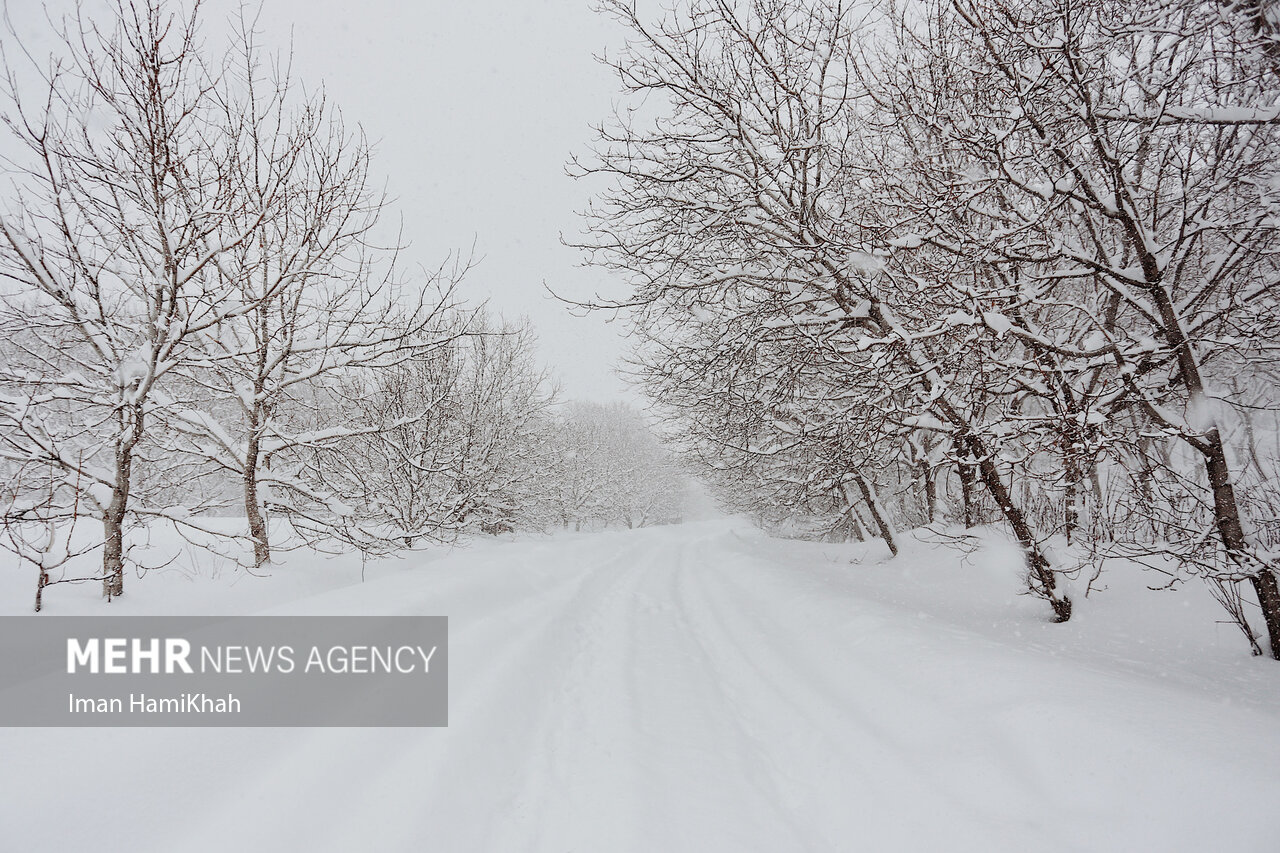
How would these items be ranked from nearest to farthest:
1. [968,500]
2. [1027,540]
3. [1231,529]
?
1. [1231,529]
2. [1027,540]
3. [968,500]

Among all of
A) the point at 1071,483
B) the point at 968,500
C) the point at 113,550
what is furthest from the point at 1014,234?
the point at 113,550

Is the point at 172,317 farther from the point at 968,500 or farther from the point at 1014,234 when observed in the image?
the point at 968,500

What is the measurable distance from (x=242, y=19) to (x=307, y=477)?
6.10 meters

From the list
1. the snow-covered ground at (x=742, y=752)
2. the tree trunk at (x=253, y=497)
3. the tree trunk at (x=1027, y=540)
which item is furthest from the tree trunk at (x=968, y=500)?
the tree trunk at (x=253, y=497)

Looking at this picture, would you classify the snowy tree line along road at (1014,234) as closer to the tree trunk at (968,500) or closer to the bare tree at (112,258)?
the tree trunk at (968,500)

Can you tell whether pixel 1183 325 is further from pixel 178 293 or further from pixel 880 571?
pixel 178 293

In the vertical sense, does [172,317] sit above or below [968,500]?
above

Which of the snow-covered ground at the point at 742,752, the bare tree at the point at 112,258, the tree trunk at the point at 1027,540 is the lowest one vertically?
the snow-covered ground at the point at 742,752

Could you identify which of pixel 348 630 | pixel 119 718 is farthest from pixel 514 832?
pixel 348 630

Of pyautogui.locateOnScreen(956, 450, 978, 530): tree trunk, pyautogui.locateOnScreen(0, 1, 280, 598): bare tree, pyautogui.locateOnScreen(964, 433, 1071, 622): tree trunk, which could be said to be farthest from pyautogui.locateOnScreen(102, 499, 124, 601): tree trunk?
pyautogui.locateOnScreen(956, 450, 978, 530): tree trunk

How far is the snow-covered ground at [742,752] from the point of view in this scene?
7.58 feet

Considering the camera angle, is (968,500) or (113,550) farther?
(968,500)

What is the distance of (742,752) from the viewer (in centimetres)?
335

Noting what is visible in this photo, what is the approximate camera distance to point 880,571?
30.8ft
